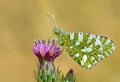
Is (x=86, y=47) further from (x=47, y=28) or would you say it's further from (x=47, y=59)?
(x=47, y=28)

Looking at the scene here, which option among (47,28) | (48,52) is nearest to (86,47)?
(48,52)

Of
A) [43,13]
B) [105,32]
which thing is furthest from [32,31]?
[105,32]

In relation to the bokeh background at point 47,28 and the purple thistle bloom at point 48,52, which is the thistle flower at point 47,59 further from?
the bokeh background at point 47,28

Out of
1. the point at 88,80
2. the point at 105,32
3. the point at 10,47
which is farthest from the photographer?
the point at 105,32

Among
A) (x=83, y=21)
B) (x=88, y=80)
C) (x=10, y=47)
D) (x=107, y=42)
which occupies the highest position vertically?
(x=83, y=21)

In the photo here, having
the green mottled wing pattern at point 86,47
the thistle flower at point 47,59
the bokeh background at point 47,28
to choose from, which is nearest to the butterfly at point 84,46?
the green mottled wing pattern at point 86,47

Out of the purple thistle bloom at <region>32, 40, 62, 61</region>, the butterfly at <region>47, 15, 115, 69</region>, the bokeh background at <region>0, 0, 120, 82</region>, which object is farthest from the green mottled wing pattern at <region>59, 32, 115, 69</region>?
the bokeh background at <region>0, 0, 120, 82</region>

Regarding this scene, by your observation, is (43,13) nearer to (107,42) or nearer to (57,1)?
(57,1)
